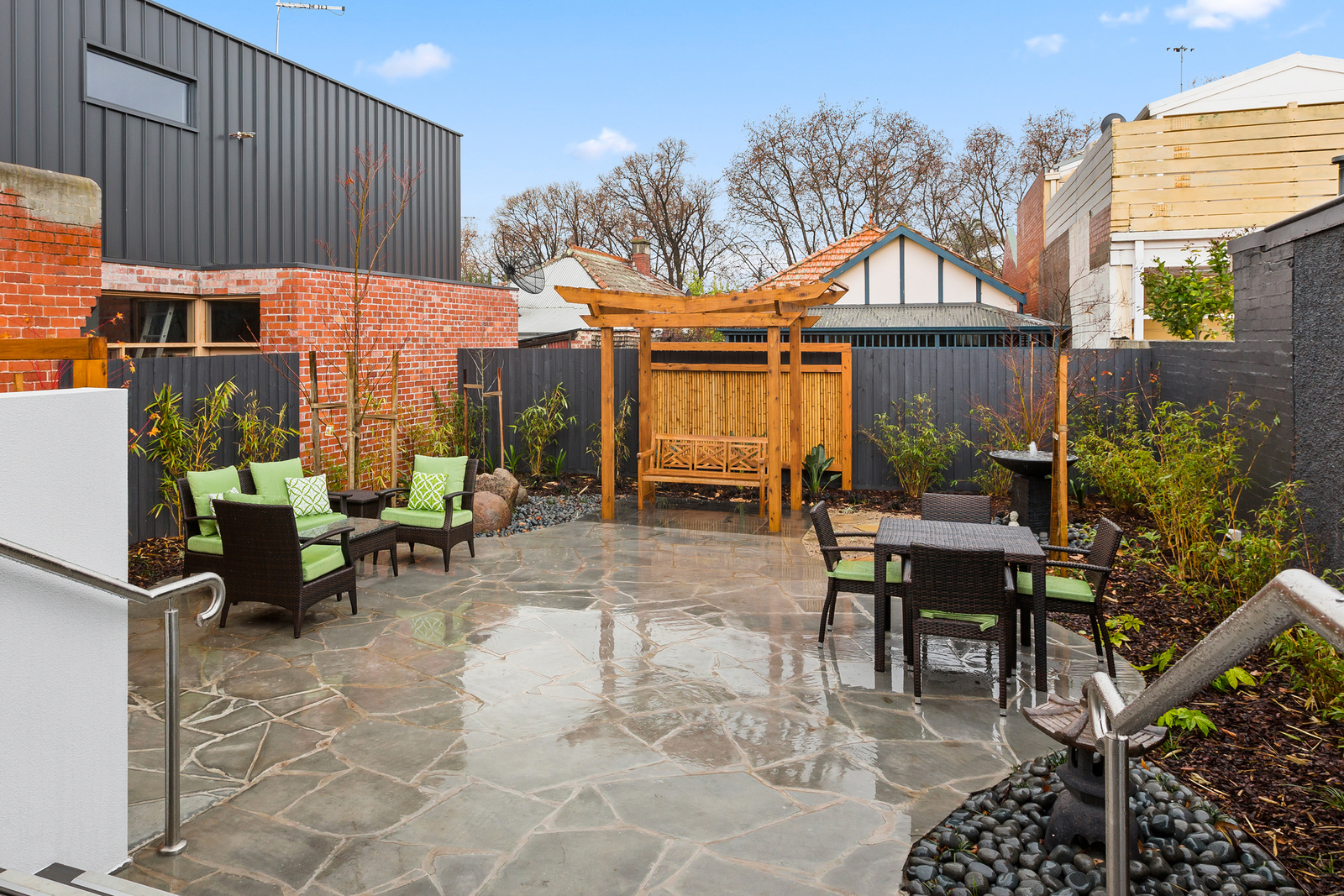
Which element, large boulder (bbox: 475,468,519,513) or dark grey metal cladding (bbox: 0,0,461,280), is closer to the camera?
dark grey metal cladding (bbox: 0,0,461,280)

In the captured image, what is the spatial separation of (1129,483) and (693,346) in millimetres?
5624

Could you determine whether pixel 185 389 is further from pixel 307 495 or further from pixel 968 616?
pixel 968 616

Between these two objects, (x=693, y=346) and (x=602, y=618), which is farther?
(x=693, y=346)

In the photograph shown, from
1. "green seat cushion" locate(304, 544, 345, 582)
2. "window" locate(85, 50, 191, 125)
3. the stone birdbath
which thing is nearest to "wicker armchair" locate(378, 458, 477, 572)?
"green seat cushion" locate(304, 544, 345, 582)

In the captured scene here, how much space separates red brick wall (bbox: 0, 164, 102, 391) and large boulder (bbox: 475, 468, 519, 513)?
4.39 metres

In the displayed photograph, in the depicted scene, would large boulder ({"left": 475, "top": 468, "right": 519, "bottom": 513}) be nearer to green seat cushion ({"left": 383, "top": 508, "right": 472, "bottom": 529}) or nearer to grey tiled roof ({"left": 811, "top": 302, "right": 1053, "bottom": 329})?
green seat cushion ({"left": 383, "top": 508, "right": 472, "bottom": 529})

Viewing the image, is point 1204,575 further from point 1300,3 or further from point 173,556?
point 1300,3

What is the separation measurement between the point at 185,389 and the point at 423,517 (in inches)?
106

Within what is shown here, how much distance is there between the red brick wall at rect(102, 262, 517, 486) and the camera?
980cm

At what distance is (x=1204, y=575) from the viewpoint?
6.29 metres

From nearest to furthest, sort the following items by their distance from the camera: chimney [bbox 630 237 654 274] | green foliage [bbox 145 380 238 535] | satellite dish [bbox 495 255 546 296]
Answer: green foliage [bbox 145 380 238 535]
satellite dish [bbox 495 255 546 296]
chimney [bbox 630 237 654 274]

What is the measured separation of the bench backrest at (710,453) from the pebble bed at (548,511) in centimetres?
112

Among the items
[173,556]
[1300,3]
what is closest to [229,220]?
[173,556]

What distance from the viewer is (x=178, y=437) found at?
809 cm
